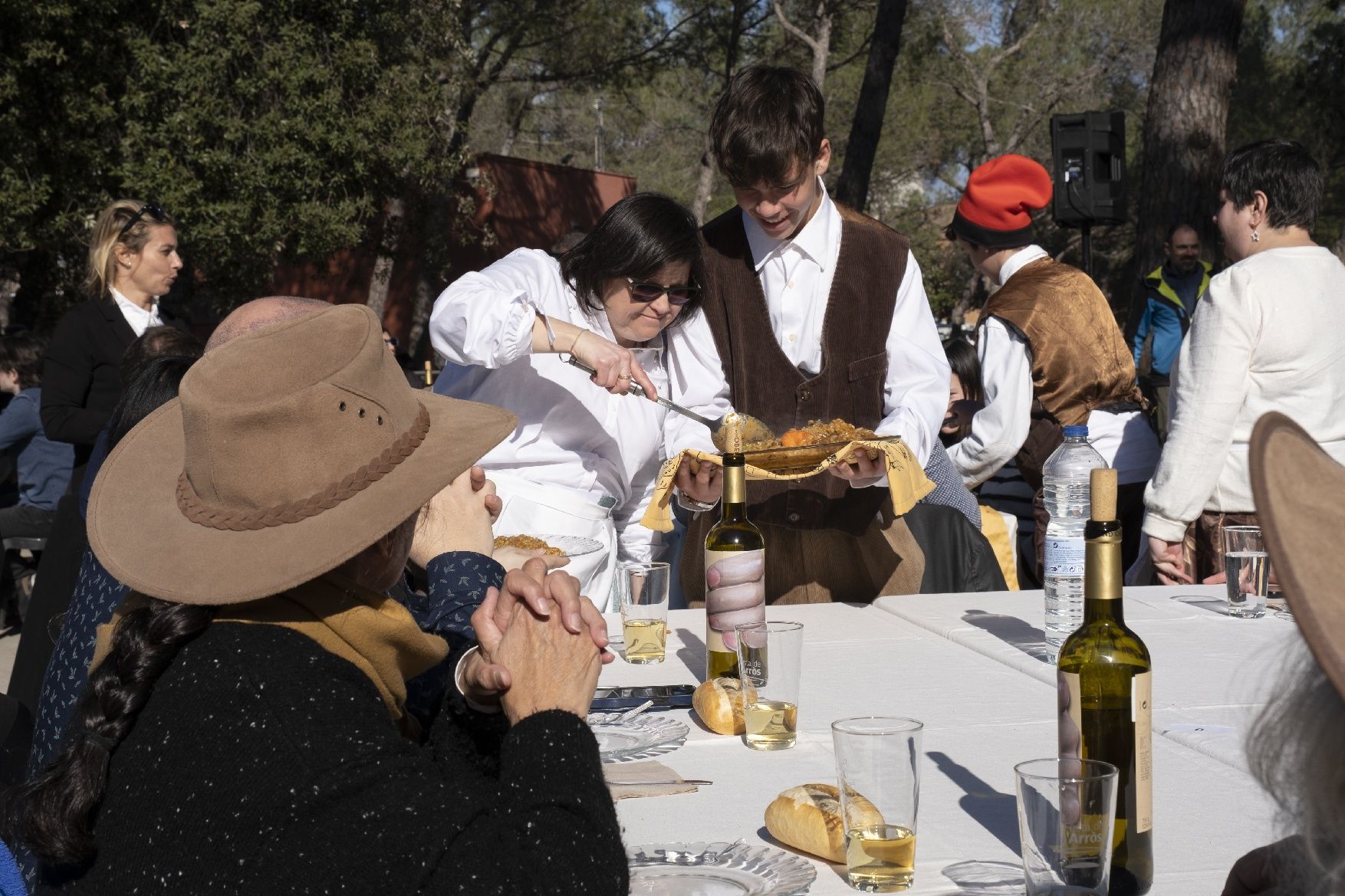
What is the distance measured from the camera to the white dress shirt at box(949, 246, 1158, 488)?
436 centimetres

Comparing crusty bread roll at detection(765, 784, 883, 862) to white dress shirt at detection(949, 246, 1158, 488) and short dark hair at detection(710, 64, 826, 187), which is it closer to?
short dark hair at detection(710, 64, 826, 187)

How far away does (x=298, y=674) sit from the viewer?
3.84 ft

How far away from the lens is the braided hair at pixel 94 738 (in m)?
1.14

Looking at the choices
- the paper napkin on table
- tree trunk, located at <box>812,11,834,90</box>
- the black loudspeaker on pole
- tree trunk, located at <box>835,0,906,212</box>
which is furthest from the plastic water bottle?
tree trunk, located at <box>812,11,834,90</box>

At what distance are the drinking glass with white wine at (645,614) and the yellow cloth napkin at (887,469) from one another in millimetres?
390

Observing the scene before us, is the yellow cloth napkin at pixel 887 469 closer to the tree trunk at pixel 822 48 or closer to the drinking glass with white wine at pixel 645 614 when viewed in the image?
the drinking glass with white wine at pixel 645 614

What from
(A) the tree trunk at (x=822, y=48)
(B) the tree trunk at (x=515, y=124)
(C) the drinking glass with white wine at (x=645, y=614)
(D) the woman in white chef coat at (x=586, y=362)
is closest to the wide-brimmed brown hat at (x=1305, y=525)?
(C) the drinking glass with white wine at (x=645, y=614)

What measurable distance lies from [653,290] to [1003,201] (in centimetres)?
183

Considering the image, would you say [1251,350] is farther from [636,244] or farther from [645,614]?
[645,614]

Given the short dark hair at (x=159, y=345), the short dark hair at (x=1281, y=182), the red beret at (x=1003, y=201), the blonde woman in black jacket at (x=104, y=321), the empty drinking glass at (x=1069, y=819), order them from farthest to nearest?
1. the blonde woman in black jacket at (x=104, y=321)
2. the red beret at (x=1003, y=201)
3. the short dark hair at (x=1281, y=182)
4. the short dark hair at (x=159, y=345)
5. the empty drinking glass at (x=1069, y=819)

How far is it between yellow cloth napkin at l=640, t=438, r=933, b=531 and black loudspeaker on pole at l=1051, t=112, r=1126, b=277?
582 cm

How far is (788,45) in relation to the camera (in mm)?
20094

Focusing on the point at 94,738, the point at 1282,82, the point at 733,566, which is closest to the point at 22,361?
the point at 733,566

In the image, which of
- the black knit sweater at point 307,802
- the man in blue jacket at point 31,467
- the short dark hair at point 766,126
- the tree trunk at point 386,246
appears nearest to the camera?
the black knit sweater at point 307,802
